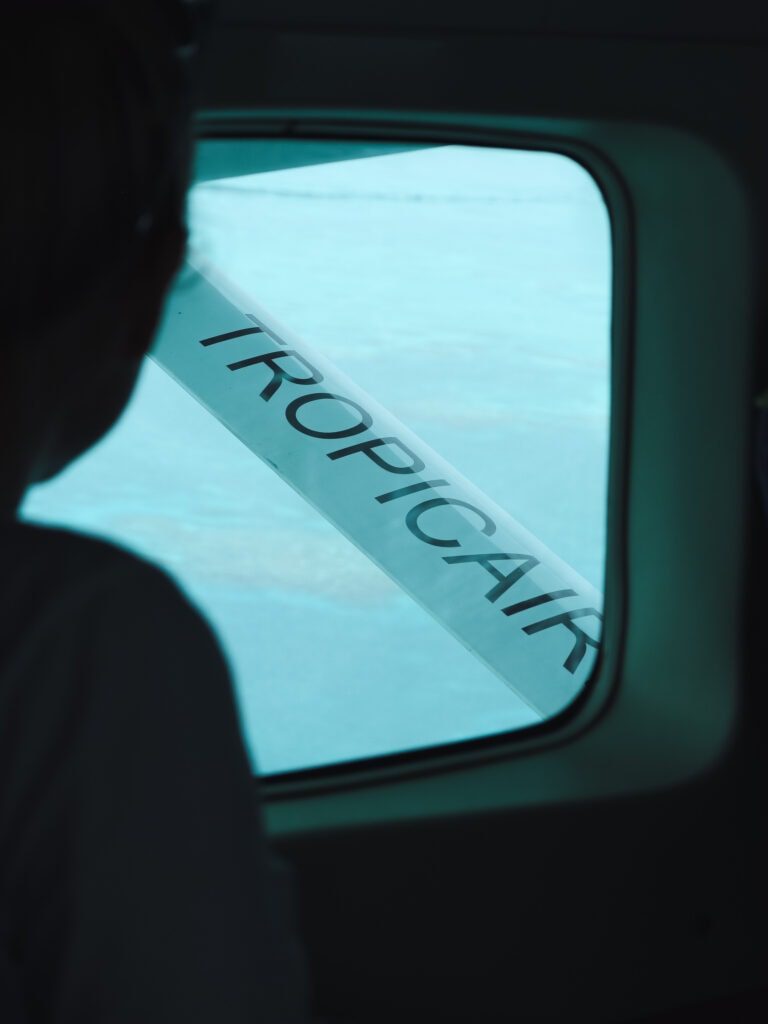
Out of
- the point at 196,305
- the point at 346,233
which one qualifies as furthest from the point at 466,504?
the point at 346,233

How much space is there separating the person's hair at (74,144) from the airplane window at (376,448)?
0.32 ft

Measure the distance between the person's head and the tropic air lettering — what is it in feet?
9.75

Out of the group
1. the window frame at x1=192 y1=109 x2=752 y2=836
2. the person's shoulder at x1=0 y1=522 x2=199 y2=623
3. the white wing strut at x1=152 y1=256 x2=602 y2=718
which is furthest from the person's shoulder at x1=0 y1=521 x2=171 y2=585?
the white wing strut at x1=152 y1=256 x2=602 y2=718

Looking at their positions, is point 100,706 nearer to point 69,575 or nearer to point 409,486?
point 69,575

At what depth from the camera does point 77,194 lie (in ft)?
1.32

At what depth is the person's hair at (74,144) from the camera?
15.5 inches

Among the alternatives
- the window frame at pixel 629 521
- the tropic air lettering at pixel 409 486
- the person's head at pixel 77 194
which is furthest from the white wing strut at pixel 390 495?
the person's head at pixel 77 194

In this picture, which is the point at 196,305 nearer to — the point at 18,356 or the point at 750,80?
the point at 750,80

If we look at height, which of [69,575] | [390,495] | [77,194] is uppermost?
[77,194]

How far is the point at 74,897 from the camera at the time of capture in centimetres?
38

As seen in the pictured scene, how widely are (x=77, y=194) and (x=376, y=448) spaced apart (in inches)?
150

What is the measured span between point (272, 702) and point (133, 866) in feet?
23.9

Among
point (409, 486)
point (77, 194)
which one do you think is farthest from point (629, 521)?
point (409, 486)

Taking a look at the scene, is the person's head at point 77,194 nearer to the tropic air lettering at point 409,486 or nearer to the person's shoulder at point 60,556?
the person's shoulder at point 60,556
